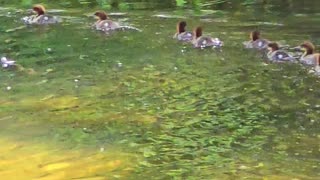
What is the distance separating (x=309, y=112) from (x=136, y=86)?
229cm

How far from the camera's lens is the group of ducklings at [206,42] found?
10.9 meters

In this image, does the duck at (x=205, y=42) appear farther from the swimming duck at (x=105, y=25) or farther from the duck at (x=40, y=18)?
the duck at (x=40, y=18)

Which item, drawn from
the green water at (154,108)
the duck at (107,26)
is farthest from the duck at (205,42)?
the duck at (107,26)

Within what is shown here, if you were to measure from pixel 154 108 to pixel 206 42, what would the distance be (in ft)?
11.0

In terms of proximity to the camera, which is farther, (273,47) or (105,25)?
(105,25)

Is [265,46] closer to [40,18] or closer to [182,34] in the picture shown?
[182,34]

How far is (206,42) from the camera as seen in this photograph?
11.9 meters

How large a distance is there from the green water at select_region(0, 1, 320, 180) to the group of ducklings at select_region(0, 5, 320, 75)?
7.2 inches

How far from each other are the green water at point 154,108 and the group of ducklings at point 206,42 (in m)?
0.18

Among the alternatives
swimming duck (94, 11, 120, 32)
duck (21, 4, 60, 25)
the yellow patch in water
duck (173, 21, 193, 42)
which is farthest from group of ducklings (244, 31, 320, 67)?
the yellow patch in water

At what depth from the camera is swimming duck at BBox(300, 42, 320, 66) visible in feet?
34.9

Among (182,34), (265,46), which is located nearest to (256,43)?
(265,46)

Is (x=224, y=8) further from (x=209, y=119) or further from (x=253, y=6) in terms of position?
(x=209, y=119)

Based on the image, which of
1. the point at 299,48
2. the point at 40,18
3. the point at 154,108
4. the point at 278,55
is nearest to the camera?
the point at 154,108
